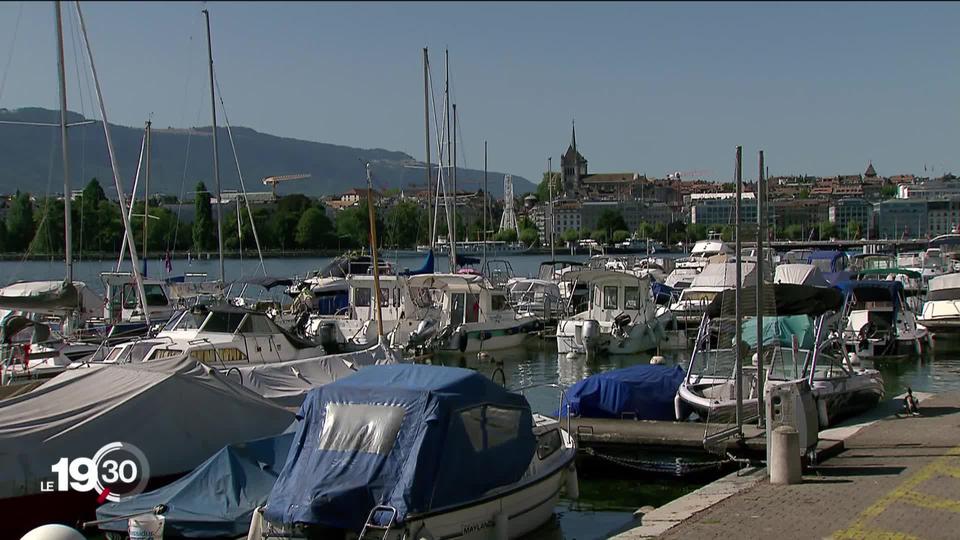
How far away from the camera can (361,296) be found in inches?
1626

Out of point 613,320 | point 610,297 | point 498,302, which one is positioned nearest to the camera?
point 613,320

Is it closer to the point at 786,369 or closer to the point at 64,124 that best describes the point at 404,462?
the point at 786,369

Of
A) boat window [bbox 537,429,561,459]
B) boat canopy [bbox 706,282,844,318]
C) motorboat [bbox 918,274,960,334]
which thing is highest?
boat canopy [bbox 706,282,844,318]

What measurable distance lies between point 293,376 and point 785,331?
1142 centimetres

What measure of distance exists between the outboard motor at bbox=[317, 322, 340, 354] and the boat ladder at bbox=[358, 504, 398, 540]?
20.4 metres

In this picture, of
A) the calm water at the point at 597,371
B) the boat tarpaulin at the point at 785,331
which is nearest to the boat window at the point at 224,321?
the calm water at the point at 597,371

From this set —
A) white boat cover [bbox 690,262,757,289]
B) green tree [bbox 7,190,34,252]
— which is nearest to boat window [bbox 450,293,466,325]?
white boat cover [bbox 690,262,757,289]

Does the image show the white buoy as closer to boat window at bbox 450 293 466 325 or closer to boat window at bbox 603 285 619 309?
boat window at bbox 450 293 466 325

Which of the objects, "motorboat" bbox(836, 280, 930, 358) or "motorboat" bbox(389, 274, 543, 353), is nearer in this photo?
"motorboat" bbox(836, 280, 930, 358)

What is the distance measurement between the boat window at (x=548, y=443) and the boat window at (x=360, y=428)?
3.18 m

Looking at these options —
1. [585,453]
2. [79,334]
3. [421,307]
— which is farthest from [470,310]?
[585,453]

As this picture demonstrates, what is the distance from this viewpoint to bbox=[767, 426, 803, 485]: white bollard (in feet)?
47.3

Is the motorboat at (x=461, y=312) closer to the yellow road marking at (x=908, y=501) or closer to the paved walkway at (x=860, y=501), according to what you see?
the paved walkway at (x=860, y=501)

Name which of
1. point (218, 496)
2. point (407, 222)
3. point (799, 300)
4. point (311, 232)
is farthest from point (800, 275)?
point (311, 232)
